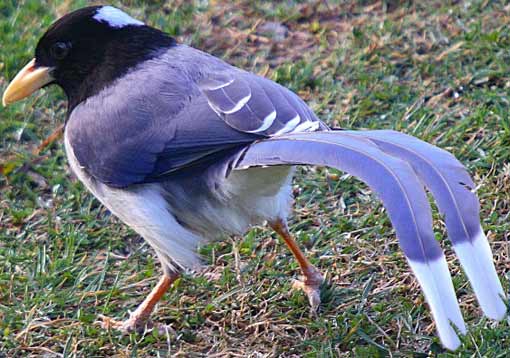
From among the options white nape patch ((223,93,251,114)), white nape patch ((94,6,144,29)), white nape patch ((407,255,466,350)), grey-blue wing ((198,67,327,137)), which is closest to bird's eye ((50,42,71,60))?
white nape patch ((94,6,144,29))

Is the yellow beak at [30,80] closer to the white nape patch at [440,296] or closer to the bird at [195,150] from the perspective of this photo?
the bird at [195,150]

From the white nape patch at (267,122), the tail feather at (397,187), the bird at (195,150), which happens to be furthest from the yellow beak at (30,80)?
the tail feather at (397,187)

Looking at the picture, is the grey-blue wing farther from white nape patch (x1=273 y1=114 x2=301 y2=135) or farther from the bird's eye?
the bird's eye

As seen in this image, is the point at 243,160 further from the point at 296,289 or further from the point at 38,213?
the point at 38,213

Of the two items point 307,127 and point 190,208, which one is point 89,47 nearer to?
point 190,208

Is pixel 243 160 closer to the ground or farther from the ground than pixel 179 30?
farther from the ground

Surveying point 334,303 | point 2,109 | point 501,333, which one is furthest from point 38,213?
point 501,333

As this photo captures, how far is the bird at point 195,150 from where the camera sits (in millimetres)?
3150

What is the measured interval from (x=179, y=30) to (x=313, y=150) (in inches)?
123

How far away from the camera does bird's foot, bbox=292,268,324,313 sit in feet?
13.6

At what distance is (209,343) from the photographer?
403 cm

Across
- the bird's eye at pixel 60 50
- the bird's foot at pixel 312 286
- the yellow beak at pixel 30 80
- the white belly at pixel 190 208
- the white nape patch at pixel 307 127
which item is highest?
the white nape patch at pixel 307 127

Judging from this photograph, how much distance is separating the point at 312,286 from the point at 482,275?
128cm

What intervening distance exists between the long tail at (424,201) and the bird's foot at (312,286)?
38.4 inches
